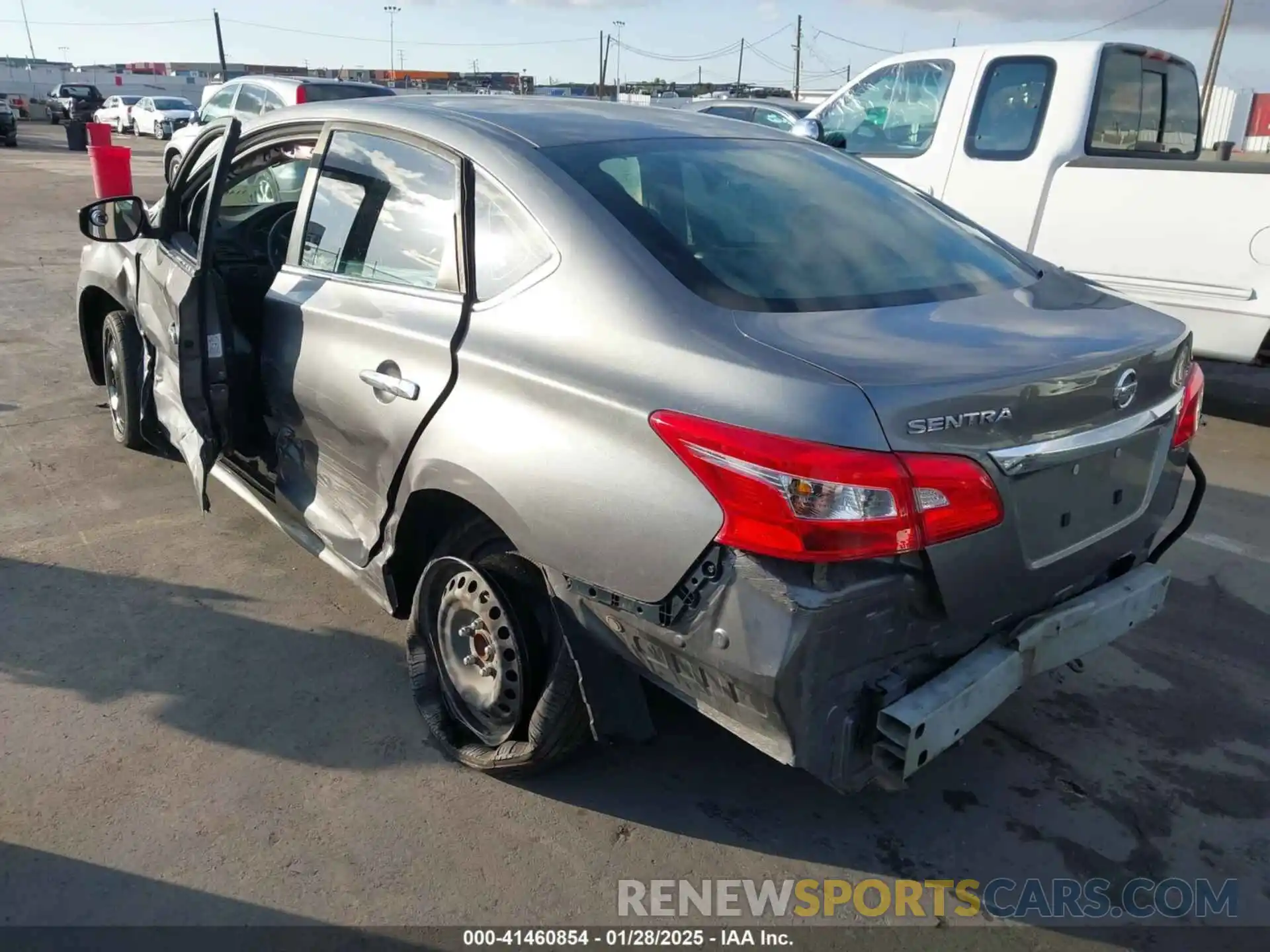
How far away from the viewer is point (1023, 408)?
2.13 metres

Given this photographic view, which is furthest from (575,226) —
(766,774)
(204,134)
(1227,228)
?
(1227,228)

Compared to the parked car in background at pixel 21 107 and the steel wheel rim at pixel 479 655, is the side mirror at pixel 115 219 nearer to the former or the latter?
the steel wheel rim at pixel 479 655

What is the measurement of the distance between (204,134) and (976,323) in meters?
3.32

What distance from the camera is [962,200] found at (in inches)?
264

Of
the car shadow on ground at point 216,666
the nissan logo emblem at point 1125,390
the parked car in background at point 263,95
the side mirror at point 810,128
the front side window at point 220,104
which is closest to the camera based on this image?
the nissan logo emblem at point 1125,390

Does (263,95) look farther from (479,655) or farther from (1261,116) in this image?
(1261,116)

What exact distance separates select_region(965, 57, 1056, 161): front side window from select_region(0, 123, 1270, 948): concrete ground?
349 centimetres

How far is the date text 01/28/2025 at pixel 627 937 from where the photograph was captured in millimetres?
2389

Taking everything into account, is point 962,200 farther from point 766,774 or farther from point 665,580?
point 665,580

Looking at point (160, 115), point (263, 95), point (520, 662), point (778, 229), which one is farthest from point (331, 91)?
point (160, 115)

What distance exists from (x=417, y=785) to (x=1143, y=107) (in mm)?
6502

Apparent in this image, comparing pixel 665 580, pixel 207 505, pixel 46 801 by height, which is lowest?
pixel 46 801

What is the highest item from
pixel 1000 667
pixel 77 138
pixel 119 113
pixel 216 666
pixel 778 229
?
pixel 778 229

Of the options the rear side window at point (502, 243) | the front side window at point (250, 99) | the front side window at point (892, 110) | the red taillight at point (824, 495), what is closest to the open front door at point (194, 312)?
the rear side window at point (502, 243)
